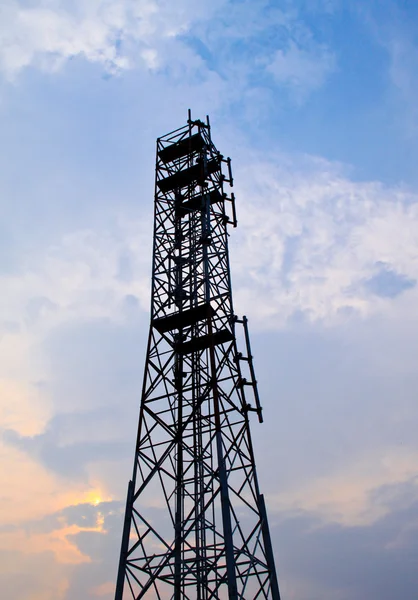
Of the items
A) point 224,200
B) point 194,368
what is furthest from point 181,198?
point 194,368

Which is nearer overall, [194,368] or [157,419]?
[157,419]

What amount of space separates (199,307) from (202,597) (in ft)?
39.6

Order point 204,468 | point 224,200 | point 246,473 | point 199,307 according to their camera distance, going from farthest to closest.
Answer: point 224,200 → point 199,307 → point 204,468 → point 246,473

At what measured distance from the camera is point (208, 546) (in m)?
20.8

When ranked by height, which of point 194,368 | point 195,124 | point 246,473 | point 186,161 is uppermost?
point 195,124

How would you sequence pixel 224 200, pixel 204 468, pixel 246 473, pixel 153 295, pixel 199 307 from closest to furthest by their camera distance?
pixel 246 473 → pixel 204 468 → pixel 199 307 → pixel 153 295 → pixel 224 200

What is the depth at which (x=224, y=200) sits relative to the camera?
30391 mm

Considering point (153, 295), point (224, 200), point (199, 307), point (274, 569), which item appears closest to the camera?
point (274, 569)

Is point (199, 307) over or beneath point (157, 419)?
over

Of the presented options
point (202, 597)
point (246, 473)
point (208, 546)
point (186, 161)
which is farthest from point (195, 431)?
point (186, 161)

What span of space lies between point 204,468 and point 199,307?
7.28 meters

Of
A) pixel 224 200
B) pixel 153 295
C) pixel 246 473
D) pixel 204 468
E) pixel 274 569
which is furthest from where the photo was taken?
pixel 224 200

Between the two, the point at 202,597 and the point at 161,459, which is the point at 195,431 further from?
the point at 202,597

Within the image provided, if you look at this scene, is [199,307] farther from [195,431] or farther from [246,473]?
[246,473]
